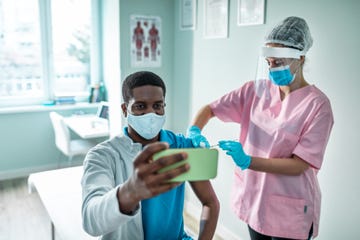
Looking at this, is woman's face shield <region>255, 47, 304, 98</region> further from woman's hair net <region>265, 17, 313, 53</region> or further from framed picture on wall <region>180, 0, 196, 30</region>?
framed picture on wall <region>180, 0, 196, 30</region>

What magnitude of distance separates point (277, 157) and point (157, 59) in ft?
5.49

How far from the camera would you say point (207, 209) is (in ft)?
3.67

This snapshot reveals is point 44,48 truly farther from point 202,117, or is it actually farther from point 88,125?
point 202,117

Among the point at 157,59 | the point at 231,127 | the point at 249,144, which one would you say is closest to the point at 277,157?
the point at 249,144

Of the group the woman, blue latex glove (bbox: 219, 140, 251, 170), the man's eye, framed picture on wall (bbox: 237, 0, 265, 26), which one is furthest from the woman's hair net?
the man's eye

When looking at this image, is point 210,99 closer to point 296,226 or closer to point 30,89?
point 296,226

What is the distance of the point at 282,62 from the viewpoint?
1.42 metres

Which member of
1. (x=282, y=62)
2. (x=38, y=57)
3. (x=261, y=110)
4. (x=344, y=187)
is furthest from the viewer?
(x=38, y=57)

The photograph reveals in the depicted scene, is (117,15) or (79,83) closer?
(117,15)

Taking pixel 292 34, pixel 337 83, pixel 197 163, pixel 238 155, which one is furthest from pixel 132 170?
pixel 337 83

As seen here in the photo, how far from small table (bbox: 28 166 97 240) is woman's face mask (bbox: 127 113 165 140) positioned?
683mm

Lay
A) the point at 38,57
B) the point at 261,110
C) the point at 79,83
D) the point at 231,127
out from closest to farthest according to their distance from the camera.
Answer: the point at 261,110 < the point at 231,127 < the point at 38,57 < the point at 79,83

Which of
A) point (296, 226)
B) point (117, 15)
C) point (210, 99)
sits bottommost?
point (296, 226)

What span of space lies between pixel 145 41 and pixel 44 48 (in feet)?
6.16
